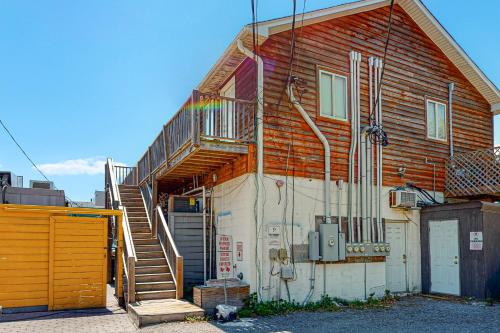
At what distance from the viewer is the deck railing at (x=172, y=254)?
1000 centimetres

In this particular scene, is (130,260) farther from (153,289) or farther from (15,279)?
(15,279)

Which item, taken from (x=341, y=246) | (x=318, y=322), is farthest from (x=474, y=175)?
(x=318, y=322)

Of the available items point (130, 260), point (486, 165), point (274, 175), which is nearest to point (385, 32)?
point (486, 165)

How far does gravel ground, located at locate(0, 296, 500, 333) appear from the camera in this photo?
7.94 meters

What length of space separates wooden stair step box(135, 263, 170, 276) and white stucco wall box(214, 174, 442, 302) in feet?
5.60

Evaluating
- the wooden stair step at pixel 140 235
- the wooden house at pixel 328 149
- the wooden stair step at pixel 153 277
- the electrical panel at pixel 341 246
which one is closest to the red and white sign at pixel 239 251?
the wooden house at pixel 328 149

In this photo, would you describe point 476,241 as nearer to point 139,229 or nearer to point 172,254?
point 172,254

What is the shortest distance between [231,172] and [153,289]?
3.23 meters

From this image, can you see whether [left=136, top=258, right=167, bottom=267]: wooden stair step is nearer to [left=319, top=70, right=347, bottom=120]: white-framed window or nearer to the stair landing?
the stair landing

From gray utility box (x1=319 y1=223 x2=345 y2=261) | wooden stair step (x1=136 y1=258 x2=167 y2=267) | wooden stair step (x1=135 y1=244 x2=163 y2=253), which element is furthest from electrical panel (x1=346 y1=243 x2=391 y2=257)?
wooden stair step (x1=135 y1=244 x2=163 y2=253)

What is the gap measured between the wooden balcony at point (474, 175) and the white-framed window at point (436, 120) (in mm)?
790

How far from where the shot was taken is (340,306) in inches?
403

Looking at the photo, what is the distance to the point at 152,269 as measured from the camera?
10656 millimetres

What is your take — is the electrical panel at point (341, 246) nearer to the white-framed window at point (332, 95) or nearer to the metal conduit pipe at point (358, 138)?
the metal conduit pipe at point (358, 138)
